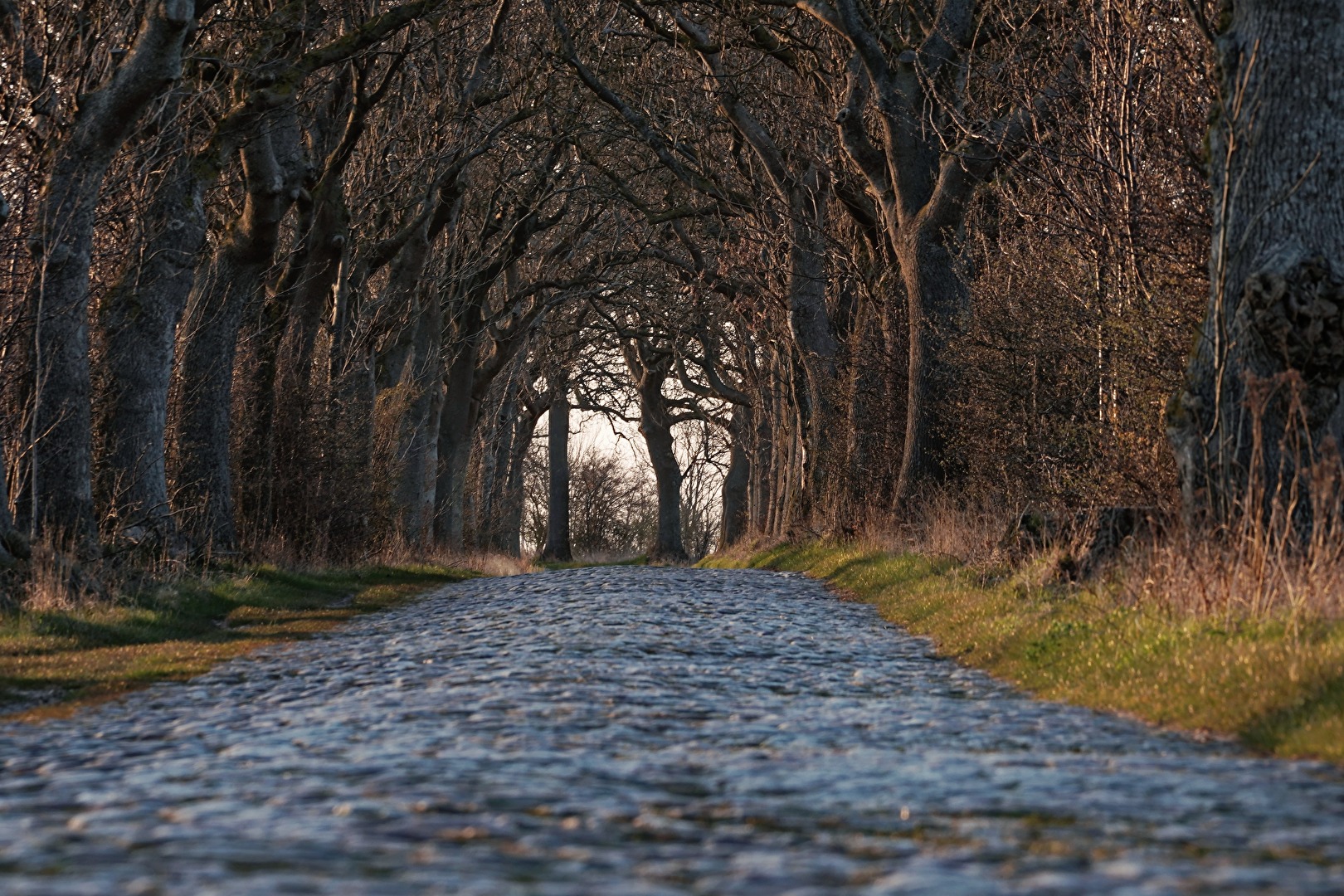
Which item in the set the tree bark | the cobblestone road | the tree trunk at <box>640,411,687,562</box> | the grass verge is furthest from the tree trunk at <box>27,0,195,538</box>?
the tree trunk at <box>640,411,687,562</box>

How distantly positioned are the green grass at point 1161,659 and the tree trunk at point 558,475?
110ft

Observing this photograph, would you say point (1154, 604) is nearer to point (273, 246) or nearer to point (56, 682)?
point (56, 682)

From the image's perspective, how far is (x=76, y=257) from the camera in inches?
637

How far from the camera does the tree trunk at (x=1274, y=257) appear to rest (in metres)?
10.8

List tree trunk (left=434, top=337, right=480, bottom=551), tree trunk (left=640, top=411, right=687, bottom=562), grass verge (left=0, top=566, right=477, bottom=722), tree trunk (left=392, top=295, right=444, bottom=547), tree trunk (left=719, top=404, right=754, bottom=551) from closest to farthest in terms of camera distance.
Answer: grass verge (left=0, top=566, right=477, bottom=722) < tree trunk (left=392, top=295, right=444, bottom=547) < tree trunk (left=434, top=337, right=480, bottom=551) < tree trunk (left=640, top=411, right=687, bottom=562) < tree trunk (left=719, top=404, right=754, bottom=551)

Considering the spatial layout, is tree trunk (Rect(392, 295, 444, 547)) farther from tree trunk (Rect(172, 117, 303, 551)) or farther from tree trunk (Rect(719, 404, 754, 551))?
tree trunk (Rect(719, 404, 754, 551))

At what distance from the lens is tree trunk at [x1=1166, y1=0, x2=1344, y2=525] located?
10.8 meters

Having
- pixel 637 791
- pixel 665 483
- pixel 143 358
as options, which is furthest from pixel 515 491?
pixel 637 791

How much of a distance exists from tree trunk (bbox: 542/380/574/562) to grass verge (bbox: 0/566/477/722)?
86.0ft

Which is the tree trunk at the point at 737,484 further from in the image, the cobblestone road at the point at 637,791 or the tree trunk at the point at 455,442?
the cobblestone road at the point at 637,791

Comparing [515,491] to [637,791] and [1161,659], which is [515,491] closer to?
[1161,659]

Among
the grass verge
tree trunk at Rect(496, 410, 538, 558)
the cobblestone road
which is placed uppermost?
tree trunk at Rect(496, 410, 538, 558)

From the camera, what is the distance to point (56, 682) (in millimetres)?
10758

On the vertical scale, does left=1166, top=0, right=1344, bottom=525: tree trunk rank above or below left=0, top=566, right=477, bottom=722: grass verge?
above
